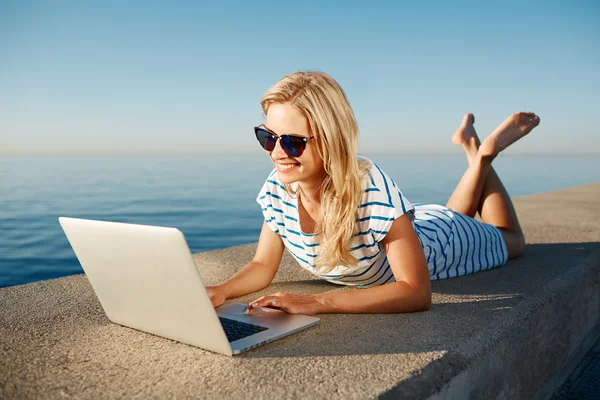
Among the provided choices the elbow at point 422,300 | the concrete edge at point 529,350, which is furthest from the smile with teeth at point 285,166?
the concrete edge at point 529,350

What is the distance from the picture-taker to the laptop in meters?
1.71

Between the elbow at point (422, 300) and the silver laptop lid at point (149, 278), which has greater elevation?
the silver laptop lid at point (149, 278)

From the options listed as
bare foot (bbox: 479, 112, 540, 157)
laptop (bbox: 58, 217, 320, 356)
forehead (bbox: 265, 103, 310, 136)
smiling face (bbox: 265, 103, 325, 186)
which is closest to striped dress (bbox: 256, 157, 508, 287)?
smiling face (bbox: 265, 103, 325, 186)

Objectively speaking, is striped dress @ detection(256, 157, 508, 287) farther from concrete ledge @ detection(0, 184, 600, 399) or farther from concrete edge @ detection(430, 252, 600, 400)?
concrete edge @ detection(430, 252, 600, 400)

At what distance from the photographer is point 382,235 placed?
2.44 metres

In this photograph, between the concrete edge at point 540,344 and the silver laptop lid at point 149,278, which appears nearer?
the silver laptop lid at point 149,278

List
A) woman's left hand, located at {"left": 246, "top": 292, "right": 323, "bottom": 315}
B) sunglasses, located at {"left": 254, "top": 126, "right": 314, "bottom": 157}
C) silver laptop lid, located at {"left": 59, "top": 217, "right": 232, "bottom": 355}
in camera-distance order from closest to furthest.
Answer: silver laptop lid, located at {"left": 59, "top": 217, "right": 232, "bottom": 355}
woman's left hand, located at {"left": 246, "top": 292, "right": 323, "bottom": 315}
sunglasses, located at {"left": 254, "top": 126, "right": 314, "bottom": 157}

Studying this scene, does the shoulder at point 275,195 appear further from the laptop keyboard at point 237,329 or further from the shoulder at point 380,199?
the laptop keyboard at point 237,329

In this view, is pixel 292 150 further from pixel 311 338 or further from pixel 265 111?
pixel 311 338

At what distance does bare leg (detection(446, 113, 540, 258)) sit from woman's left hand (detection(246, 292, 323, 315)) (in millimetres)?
2315

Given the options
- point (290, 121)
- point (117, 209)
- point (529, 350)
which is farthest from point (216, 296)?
point (117, 209)

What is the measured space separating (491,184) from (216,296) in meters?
2.70

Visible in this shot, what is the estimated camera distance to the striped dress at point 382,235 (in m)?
2.47

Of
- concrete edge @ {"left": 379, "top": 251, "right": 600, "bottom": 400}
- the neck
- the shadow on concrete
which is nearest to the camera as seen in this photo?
concrete edge @ {"left": 379, "top": 251, "right": 600, "bottom": 400}
